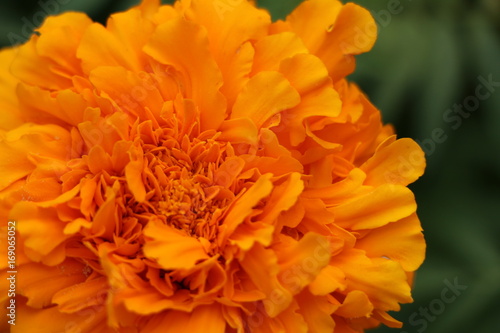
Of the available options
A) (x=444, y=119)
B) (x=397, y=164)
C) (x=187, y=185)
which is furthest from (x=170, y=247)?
(x=444, y=119)

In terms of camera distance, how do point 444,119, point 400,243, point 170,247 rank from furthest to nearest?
point 444,119 → point 400,243 → point 170,247

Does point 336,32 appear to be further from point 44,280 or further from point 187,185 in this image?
point 44,280

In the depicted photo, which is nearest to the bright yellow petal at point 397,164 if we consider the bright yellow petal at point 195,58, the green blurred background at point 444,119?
the bright yellow petal at point 195,58

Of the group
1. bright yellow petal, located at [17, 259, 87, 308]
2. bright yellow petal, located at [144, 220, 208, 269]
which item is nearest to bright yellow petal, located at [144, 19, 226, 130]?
bright yellow petal, located at [144, 220, 208, 269]

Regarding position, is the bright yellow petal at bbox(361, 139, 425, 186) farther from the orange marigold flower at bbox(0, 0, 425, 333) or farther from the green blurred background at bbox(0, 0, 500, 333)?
the green blurred background at bbox(0, 0, 500, 333)

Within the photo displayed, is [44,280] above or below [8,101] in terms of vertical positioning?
below

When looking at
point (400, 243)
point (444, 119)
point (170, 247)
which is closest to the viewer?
point (170, 247)

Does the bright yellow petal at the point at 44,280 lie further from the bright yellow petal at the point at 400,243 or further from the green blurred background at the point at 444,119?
the green blurred background at the point at 444,119
